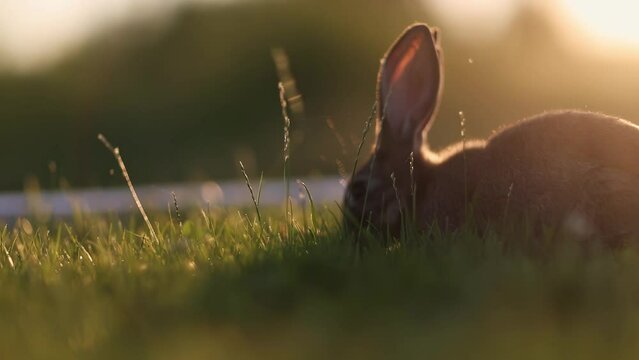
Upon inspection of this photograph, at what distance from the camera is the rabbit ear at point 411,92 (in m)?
5.63

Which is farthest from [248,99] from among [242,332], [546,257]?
[242,332]

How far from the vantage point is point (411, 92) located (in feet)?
18.6

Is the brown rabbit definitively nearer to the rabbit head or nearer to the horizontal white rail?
the rabbit head

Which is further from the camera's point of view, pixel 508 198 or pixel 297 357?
pixel 508 198

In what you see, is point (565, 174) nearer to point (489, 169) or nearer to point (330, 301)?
point (489, 169)

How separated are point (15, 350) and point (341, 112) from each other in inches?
393

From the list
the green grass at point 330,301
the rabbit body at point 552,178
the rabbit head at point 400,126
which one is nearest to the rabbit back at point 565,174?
the rabbit body at point 552,178

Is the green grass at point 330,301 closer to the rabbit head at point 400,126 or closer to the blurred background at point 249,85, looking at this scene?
the rabbit head at point 400,126

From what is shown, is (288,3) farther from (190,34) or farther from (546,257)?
(546,257)

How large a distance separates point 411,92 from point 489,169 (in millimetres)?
683

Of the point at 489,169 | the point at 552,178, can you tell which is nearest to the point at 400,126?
the point at 489,169

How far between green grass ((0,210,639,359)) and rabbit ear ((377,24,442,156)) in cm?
81

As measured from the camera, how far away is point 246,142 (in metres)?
13.0

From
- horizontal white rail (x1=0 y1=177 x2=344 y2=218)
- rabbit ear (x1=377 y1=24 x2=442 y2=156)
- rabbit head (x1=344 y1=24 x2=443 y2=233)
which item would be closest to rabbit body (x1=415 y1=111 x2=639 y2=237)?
rabbit head (x1=344 y1=24 x2=443 y2=233)
